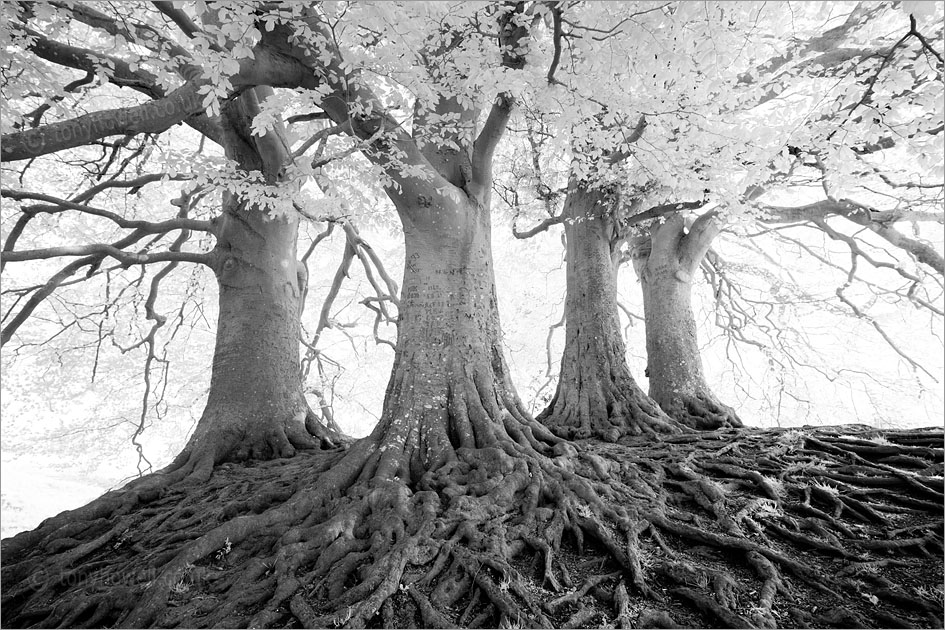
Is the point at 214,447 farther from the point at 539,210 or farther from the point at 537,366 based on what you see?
the point at 537,366

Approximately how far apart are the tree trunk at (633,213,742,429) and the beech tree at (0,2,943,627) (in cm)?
159

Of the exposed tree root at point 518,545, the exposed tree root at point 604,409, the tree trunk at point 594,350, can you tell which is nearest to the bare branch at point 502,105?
the tree trunk at point 594,350

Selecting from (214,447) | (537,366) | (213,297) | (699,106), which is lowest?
(214,447)

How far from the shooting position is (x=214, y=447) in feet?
19.0

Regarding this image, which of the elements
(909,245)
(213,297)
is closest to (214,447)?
(909,245)

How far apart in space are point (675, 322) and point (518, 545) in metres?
5.73

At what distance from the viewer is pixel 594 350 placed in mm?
7156

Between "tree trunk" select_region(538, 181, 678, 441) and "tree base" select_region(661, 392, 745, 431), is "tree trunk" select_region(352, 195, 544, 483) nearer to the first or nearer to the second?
"tree trunk" select_region(538, 181, 678, 441)

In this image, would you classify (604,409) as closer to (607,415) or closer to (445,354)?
(607,415)

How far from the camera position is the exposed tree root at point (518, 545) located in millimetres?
2811

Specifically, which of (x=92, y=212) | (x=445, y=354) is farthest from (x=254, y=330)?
(x=445, y=354)

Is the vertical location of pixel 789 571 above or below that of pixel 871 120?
below

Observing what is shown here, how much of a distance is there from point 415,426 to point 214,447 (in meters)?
2.78

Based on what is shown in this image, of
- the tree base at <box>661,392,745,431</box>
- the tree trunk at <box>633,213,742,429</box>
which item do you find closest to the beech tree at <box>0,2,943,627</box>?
the tree base at <box>661,392,745,431</box>
